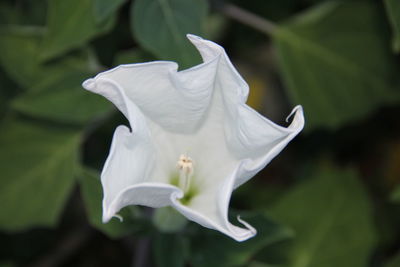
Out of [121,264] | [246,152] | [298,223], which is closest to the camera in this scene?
[246,152]

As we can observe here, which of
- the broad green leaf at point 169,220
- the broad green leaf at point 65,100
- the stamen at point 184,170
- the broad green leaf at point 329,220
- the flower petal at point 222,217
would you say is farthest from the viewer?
the broad green leaf at point 329,220

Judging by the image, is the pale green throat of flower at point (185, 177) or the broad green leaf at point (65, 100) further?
the broad green leaf at point (65, 100)

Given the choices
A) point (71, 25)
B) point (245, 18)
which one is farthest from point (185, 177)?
point (245, 18)

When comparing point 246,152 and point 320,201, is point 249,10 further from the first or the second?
point 246,152

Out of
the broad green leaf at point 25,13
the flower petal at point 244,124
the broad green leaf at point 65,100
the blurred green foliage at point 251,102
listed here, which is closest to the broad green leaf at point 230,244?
the blurred green foliage at point 251,102

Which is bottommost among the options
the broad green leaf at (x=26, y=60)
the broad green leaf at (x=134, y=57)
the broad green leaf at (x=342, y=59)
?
the broad green leaf at (x=26, y=60)

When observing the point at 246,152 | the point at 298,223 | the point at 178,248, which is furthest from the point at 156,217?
the point at 298,223

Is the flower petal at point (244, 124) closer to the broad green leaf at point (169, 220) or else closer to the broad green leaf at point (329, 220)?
the broad green leaf at point (169, 220)

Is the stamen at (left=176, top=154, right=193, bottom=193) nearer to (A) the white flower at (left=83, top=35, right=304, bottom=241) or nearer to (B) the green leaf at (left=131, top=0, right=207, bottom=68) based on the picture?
(A) the white flower at (left=83, top=35, right=304, bottom=241)

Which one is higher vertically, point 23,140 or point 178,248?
point 178,248
